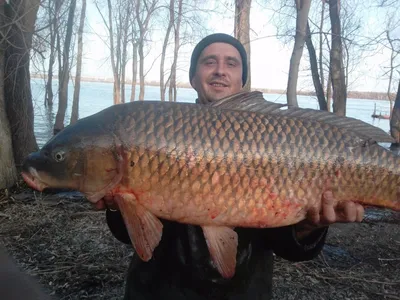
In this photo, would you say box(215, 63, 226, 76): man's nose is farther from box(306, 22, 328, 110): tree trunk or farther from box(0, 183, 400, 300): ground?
box(306, 22, 328, 110): tree trunk

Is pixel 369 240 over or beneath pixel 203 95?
beneath

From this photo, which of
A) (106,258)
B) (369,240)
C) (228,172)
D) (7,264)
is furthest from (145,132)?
(369,240)

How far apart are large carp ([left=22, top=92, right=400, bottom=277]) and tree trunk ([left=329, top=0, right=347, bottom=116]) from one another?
10.0 metres

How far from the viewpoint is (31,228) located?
4.68m

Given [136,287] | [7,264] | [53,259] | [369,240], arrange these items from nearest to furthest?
[7,264] < [136,287] < [53,259] < [369,240]

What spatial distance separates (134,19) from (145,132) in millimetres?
22185

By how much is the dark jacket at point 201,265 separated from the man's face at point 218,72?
111 cm

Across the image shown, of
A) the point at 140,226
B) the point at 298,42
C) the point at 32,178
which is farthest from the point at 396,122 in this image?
the point at 32,178

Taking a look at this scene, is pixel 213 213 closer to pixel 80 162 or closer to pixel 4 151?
pixel 80 162

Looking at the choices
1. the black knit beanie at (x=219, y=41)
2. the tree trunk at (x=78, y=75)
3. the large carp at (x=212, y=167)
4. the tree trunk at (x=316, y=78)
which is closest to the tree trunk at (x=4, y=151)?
the black knit beanie at (x=219, y=41)

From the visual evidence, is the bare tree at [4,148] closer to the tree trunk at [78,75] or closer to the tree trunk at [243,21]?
the tree trunk at [243,21]

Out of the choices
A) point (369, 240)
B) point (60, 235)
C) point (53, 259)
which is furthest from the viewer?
point (369, 240)

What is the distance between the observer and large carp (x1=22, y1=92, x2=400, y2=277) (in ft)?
5.73

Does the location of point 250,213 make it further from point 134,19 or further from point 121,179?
point 134,19
